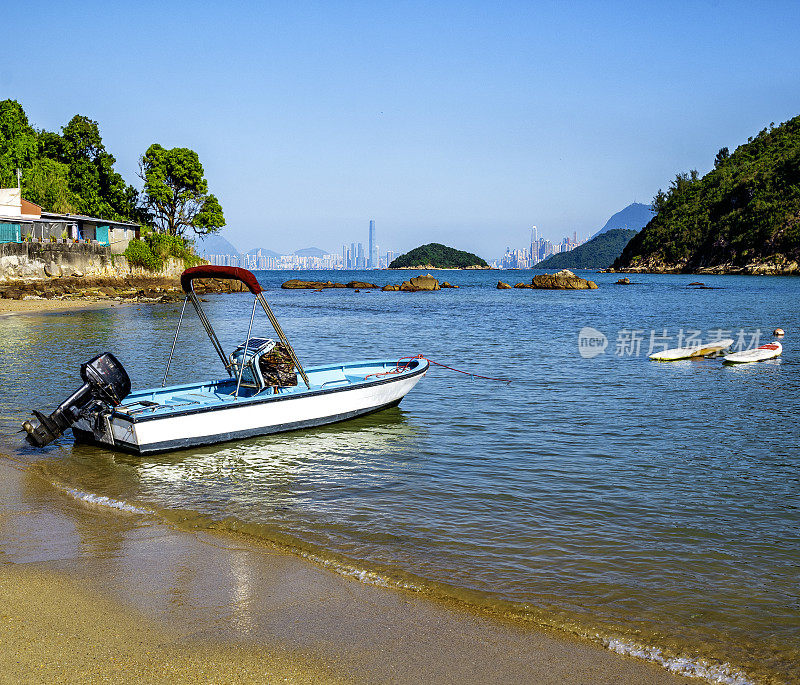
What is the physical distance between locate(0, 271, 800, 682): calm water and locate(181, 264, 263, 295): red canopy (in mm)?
3034

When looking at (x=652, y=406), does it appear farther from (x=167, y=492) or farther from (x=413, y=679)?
(x=413, y=679)

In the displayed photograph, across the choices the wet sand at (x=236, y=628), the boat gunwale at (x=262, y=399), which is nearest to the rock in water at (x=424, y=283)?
the boat gunwale at (x=262, y=399)

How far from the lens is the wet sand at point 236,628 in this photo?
483 cm

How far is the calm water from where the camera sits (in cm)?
611

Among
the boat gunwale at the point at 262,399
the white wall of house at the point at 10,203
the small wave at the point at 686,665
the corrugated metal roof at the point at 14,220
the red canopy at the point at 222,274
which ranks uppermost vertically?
the white wall of house at the point at 10,203

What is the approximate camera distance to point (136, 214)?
7612cm

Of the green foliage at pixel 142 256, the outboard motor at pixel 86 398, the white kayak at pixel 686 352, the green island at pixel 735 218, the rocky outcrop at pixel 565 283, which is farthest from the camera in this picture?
the green island at pixel 735 218

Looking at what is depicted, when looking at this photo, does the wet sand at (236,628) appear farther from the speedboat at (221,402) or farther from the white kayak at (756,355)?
the white kayak at (756,355)

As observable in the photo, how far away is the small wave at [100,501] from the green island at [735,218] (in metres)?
126

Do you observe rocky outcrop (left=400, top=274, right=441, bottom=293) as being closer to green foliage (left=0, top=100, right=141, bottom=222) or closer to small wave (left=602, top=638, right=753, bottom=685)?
green foliage (left=0, top=100, right=141, bottom=222)

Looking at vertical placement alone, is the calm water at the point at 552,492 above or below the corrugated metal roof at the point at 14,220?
below

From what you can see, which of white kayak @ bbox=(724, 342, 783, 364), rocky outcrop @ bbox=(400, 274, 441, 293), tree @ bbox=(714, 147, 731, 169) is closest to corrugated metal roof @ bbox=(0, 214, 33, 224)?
white kayak @ bbox=(724, 342, 783, 364)

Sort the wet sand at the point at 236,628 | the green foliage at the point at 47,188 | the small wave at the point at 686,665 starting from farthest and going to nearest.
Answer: the green foliage at the point at 47,188 < the small wave at the point at 686,665 < the wet sand at the point at 236,628

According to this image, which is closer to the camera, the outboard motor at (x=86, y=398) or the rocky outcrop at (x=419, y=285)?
the outboard motor at (x=86, y=398)
